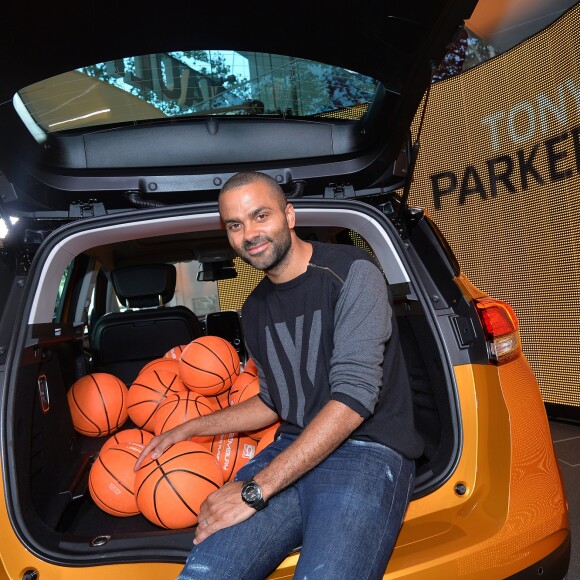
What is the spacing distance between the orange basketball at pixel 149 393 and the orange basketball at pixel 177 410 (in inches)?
4.4

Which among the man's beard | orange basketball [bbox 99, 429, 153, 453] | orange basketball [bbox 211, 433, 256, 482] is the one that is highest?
the man's beard

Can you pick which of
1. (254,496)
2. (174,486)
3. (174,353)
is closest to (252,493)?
(254,496)

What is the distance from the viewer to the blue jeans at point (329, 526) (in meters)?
1.33

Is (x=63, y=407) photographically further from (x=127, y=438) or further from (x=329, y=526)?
(x=329, y=526)

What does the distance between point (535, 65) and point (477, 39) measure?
1.80m

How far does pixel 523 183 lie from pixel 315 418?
3899mm

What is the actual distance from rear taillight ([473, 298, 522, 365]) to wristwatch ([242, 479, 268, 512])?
89cm

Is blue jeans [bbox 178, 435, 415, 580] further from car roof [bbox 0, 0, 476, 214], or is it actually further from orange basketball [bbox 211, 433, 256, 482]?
car roof [bbox 0, 0, 476, 214]

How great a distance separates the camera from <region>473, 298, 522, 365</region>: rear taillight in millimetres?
1818

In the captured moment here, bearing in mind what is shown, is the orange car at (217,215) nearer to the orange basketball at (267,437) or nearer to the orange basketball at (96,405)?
the orange basketball at (96,405)

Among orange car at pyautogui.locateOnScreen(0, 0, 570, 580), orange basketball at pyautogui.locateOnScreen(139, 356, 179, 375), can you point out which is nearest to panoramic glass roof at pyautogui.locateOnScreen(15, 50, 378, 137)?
orange car at pyautogui.locateOnScreen(0, 0, 570, 580)

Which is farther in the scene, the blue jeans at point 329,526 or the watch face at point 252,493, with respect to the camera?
the watch face at point 252,493

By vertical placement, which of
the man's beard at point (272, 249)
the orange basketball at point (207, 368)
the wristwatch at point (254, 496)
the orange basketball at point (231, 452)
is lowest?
the orange basketball at point (231, 452)

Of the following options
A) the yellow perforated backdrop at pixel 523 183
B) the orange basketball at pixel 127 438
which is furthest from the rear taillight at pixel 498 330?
the yellow perforated backdrop at pixel 523 183
